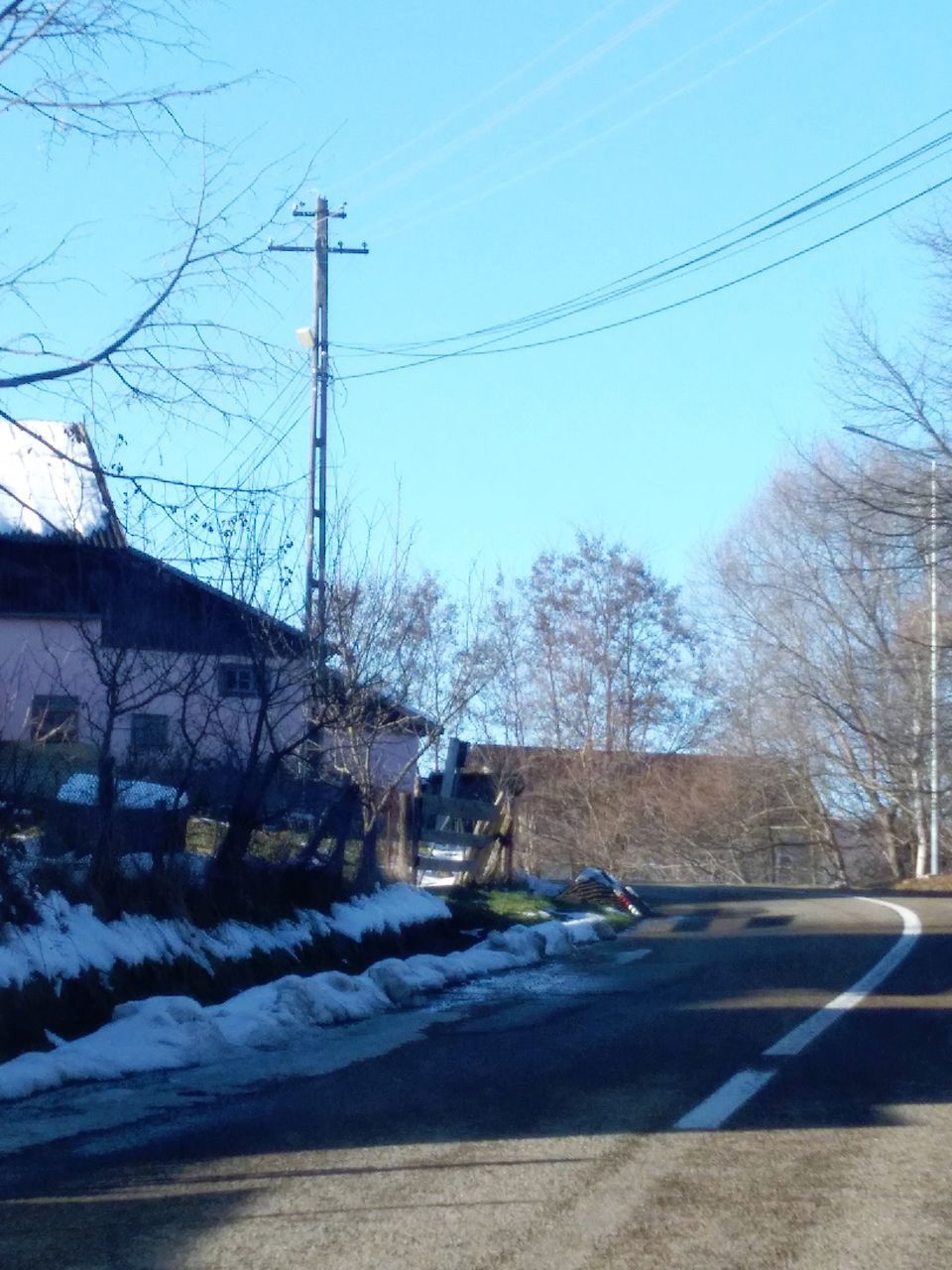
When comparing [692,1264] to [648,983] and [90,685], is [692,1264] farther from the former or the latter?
[90,685]

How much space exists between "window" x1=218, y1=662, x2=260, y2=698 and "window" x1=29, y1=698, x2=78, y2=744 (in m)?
Answer: 1.30

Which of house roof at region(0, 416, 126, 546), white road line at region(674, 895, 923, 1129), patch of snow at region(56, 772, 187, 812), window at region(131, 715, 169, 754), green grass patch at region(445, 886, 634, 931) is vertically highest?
house roof at region(0, 416, 126, 546)

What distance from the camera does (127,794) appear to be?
11625 mm

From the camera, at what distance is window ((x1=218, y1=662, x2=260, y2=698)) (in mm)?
13078

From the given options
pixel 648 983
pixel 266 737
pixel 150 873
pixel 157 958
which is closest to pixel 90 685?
pixel 266 737

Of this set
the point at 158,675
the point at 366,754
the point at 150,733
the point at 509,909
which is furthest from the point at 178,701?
the point at 509,909

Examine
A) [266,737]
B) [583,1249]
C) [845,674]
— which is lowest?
[583,1249]

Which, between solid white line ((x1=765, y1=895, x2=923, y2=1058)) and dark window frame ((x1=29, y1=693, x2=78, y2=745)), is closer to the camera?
solid white line ((x1=765, y1=895, x2=923, y2=1058))

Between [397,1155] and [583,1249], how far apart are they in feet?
4.62

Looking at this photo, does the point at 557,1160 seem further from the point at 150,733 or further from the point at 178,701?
the point at 150,733

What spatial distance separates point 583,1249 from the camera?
4922mm

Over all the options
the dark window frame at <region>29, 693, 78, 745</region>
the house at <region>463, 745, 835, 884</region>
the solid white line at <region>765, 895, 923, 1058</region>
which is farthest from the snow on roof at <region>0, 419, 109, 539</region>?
the house at <region>463, 745, 835, 884</region>

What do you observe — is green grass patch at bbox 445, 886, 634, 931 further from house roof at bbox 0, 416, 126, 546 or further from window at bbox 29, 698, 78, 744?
house roof at bbox 0, 416, 126, 546

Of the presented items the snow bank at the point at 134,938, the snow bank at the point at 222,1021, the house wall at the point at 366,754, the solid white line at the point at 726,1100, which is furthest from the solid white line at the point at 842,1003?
the house wall at the point at 366,754
